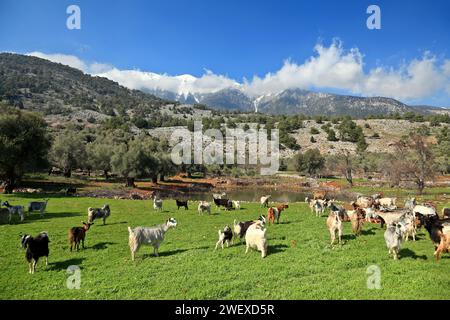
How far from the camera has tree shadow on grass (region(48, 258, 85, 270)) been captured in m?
15.5

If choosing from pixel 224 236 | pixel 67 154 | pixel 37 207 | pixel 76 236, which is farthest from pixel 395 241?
pixel 67 154

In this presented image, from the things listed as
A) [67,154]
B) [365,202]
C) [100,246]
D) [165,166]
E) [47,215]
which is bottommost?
[47,215]

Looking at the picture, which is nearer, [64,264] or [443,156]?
[64,264]

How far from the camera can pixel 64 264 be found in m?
16.0

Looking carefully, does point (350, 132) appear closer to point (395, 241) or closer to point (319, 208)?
point (319, 208)

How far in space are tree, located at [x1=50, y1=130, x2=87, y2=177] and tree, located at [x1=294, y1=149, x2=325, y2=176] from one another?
227 feet

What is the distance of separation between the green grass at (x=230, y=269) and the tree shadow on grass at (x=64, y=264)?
49 mm

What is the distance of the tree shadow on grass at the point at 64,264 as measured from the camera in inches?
610

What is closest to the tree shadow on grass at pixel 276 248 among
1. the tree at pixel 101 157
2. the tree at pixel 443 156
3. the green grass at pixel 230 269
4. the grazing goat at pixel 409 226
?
the green grass at pixel 230 269

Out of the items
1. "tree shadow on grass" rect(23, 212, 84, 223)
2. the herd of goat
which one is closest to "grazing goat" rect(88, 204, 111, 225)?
the herd of goat

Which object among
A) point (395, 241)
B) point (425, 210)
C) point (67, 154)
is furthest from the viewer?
point (67, 154)

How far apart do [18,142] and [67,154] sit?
3019 centimetres

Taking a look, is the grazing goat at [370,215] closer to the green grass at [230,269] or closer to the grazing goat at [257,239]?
the green grass at [230,269]
